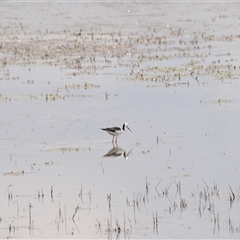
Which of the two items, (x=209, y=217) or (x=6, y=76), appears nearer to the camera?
(x=209, y=217)

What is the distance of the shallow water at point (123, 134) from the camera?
12.9 meters

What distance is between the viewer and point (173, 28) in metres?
40.3

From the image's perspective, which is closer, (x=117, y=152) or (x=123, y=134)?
(x=117, y=152)

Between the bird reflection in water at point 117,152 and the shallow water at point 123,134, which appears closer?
the shallow water at point 123,134

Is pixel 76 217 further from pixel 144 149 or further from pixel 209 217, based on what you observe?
pixel 144 149

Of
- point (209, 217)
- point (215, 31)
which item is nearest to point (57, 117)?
point (209, 217)

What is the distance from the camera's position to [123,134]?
64.1 ft

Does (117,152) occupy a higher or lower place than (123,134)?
lower

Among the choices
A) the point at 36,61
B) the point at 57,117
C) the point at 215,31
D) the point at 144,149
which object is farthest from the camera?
the point at 215,31

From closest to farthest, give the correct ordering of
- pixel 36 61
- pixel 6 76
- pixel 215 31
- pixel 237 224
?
pixel 237 224
pixel 6 76
pixel 36 61
pixel 215 31

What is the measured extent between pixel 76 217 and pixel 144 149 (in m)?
4.91

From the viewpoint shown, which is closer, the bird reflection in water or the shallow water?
the shallow water

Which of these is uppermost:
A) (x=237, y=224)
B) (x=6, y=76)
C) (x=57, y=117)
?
(x=6, y=76)

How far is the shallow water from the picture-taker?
1293 centimetres
